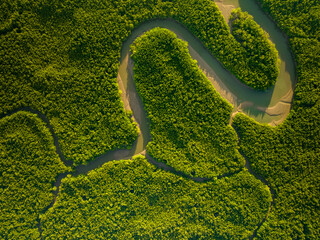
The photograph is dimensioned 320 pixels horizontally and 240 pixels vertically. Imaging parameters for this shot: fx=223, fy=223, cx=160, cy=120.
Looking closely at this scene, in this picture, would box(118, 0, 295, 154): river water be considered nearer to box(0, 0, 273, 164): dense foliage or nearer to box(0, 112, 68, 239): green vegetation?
box(0, 0, 273, 164): dense foliage

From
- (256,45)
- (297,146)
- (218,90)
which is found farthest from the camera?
(218,90)

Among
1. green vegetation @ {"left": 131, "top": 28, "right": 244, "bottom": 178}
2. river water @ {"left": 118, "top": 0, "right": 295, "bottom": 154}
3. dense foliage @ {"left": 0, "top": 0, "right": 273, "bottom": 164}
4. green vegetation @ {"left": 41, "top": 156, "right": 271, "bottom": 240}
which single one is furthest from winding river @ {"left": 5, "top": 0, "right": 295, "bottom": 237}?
green vegetation @ {"left": 41, "top": 156, "right": 271, "bottom": 240}

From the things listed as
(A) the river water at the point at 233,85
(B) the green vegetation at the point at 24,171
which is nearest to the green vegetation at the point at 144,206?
(B) the green vegetation at the point at 24,171

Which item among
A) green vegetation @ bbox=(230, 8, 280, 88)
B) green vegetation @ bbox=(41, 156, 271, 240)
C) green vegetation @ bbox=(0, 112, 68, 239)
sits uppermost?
green vegetation @ bbox=(230, 8, 280, 88)

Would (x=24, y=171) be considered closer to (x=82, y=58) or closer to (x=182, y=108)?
(x=82, y=58)

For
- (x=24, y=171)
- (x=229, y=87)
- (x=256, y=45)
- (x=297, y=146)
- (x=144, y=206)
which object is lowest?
(x=144, y=206)

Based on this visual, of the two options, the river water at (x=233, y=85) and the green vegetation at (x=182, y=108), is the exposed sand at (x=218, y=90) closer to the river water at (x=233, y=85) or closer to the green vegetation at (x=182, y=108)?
the river water at (x=233, y=85)

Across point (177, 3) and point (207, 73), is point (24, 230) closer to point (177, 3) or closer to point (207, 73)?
point (207, 73)

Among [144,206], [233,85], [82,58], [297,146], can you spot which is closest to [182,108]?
[233,85]
